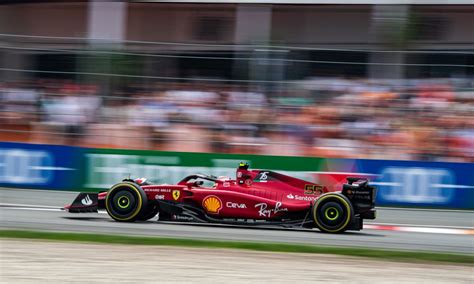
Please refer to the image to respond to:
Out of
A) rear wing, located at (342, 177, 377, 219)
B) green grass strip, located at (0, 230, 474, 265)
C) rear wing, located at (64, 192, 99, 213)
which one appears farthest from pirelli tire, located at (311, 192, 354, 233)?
rear wing, located at (64, 192, 99, 213)

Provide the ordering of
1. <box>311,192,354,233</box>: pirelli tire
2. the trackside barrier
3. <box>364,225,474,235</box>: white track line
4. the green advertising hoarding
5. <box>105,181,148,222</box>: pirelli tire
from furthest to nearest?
the green advertising hoarding, the trackside barrier, <box>364,225,474,235</box>: white track line, <box>105,181,148,222</box>: pirelli tire, <box>311,192,354,233</box>: pirelli tire

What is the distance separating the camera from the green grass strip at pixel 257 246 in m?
7.87

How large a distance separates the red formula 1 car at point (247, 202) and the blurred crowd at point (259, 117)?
2.80 metres

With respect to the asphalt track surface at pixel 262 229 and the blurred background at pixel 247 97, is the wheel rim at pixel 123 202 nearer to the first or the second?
the asphalt track surface at pixel 262 229

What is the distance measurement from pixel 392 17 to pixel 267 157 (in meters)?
4.30

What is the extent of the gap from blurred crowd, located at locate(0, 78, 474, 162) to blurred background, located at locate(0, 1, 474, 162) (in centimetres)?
2

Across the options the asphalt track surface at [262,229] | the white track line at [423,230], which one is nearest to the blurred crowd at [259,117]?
the asphalt track surface at [262,229]

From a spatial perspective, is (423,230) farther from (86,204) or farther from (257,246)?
(86,204)

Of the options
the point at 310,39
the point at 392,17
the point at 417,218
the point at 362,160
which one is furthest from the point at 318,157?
the point at 310,39

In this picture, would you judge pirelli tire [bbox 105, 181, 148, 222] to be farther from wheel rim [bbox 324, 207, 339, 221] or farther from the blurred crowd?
the blurred crowd

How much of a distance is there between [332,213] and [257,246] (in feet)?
6.09

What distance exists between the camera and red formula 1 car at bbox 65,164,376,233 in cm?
973

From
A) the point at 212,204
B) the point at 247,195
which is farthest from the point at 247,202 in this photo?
the point at 212,204

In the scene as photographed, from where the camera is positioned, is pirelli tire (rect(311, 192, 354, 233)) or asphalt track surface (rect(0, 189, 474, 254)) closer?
asphalt track surface (rect(0, 189, 474, 254))
